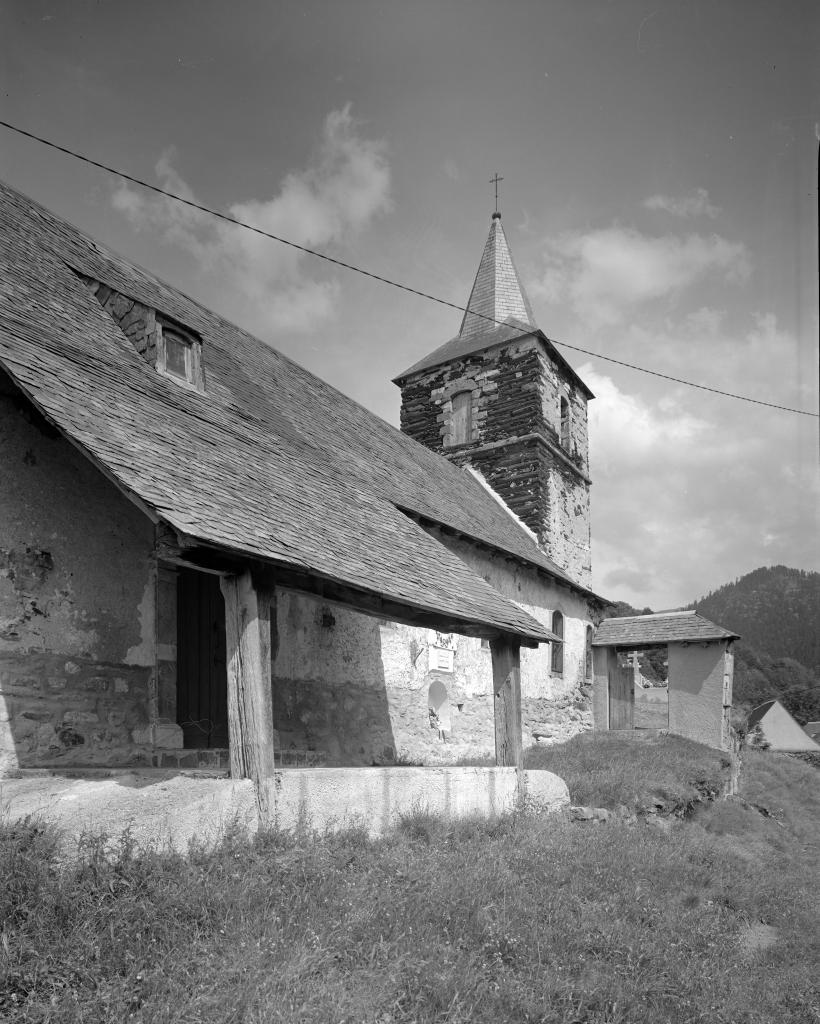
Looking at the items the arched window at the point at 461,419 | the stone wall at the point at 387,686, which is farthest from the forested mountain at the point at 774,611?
the stone wall at the point at 387,686

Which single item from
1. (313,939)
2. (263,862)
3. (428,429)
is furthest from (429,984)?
(428,429)

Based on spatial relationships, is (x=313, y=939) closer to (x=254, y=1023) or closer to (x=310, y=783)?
(x=254, y=1023)

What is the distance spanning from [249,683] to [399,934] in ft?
7.20

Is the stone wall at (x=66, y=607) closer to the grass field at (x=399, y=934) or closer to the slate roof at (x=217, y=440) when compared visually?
the slate roof at (x=217, y=440)

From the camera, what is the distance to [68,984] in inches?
152

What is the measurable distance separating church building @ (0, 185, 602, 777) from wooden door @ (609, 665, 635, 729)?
23.0ft

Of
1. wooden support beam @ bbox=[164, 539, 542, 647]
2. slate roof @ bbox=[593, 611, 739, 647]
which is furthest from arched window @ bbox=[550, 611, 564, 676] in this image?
wooden support beam @ bbox=[164, 539, 542, 647]

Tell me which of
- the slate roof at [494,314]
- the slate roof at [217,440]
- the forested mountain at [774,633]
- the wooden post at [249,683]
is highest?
the slate roof at [494,314]

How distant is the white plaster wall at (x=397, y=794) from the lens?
6.42m

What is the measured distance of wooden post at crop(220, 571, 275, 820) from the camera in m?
6.18

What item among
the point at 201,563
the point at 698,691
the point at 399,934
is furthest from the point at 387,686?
the point at 698,691

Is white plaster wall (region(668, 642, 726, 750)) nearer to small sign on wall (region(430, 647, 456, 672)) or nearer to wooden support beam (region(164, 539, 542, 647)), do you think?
small sign on wall (region(430, 647, 456, 672))

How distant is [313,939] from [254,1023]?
751mm

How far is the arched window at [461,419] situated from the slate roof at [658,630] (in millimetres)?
6331
